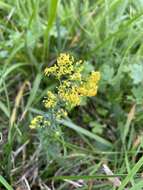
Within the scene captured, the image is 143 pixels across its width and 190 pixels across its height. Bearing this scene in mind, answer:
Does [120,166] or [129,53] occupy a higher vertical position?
[129,53]

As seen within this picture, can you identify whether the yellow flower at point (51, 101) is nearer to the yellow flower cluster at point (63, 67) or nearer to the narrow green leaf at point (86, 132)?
the yellow flower cluster at point (63, 67)

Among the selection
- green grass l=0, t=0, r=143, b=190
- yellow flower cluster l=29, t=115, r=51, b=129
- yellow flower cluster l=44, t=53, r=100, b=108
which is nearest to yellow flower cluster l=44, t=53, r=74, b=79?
yellow flower cluster l=44, t=53, r=100, b=108

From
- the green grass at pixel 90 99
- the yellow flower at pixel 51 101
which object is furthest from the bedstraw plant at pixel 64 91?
the green grass at pixel 90 99

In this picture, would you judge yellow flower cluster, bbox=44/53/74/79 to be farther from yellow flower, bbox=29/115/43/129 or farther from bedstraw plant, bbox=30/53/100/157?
yellow flower, bbox=29/115/43/129

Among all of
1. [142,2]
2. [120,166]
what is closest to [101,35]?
[142,2]

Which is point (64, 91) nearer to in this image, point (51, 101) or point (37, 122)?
point (51, 101)

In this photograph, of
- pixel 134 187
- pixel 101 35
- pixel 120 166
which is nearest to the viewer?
pixel 134 187

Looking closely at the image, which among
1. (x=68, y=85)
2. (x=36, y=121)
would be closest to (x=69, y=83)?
(x=68, y=85)

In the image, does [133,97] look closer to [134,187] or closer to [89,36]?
[89,36]

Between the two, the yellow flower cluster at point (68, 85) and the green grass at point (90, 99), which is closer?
the yellow flower cluster at point (68, 85)
